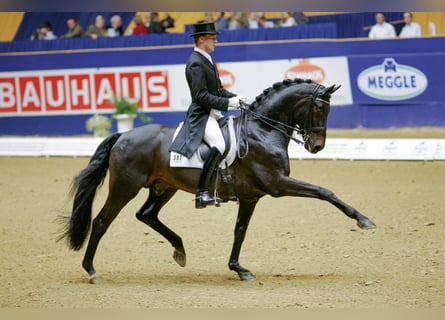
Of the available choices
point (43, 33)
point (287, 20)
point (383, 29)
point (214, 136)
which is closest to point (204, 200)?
point (214, 136)

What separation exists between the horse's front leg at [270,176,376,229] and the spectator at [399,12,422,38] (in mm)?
7789

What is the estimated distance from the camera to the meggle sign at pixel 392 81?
1402 centimetres

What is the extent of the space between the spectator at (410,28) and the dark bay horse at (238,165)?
7259 millimetres

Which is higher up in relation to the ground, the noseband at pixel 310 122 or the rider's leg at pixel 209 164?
the noseband at pixel 310 122

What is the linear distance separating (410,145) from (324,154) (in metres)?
1.67

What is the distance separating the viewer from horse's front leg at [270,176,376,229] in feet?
22.3

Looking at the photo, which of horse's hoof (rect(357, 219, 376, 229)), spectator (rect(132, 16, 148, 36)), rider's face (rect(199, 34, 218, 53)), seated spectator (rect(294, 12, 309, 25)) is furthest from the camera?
spectator (rect(132, 16, 148, 36))

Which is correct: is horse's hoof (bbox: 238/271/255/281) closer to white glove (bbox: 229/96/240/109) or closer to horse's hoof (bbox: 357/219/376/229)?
horse's hoof (bbox: 357/219/376/229)

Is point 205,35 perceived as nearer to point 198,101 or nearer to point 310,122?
point 198,101

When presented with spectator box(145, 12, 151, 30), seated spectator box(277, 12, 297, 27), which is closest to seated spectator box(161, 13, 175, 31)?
spectator box(145, 12, 151, 30)

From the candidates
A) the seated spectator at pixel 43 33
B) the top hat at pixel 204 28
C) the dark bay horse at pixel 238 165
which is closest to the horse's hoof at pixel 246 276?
the dark bay horse at pixel 238 165

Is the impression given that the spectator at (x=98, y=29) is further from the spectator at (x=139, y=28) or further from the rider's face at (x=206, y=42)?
the rider's face at (x=206, y=42)

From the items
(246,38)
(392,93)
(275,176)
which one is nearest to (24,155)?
(246,38)

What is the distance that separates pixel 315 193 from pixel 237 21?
356 inches
